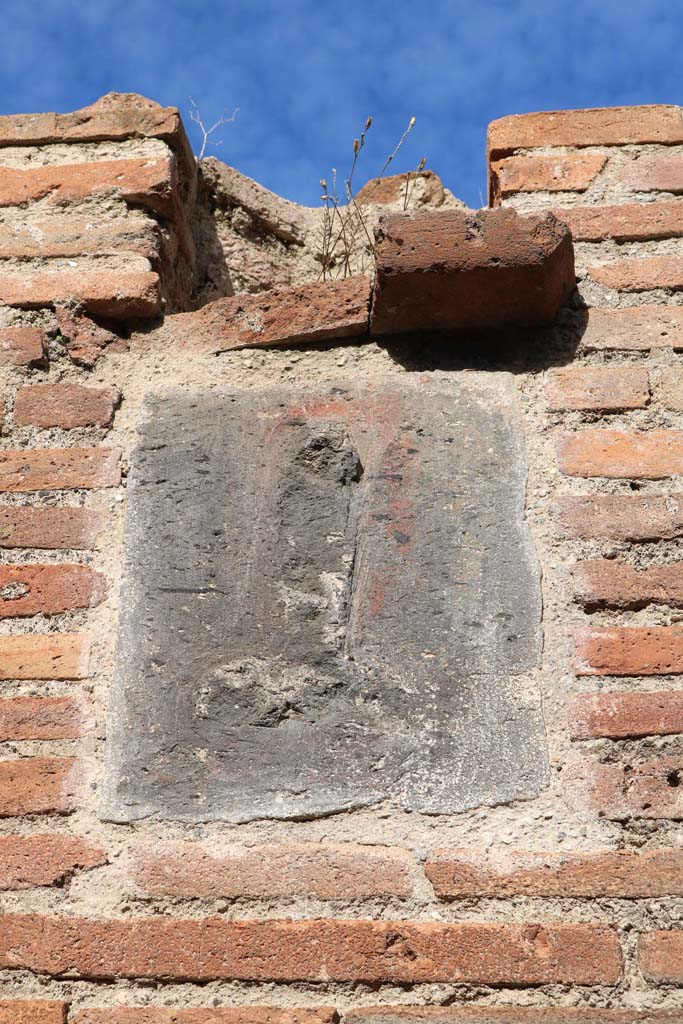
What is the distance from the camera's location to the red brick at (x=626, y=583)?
1900 mm

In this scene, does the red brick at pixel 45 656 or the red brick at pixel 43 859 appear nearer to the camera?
the red brick at pixel 43 859

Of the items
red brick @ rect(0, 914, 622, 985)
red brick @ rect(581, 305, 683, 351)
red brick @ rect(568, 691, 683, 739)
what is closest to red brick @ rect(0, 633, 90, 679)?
red brick @ rect(0, 914, 622, 985)

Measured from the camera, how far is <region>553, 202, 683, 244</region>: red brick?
2.29 metres

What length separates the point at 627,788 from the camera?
5.71 feet

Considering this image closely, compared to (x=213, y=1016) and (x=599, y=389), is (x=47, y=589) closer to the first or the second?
(x=213, y=1016)

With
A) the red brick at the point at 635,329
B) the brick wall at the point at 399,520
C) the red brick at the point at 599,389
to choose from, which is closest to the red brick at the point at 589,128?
the brick wall at the point at 399,520

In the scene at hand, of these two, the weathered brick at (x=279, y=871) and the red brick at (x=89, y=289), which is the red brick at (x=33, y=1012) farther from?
the red brick at (x=89, y=289)

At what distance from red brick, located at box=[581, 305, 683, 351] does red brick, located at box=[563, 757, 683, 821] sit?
0.79 metres

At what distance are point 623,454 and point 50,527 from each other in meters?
0.99

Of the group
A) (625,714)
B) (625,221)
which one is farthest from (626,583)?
(625,221)

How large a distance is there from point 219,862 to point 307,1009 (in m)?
0.24

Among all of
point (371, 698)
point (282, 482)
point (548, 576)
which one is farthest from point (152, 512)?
point (548, 576)

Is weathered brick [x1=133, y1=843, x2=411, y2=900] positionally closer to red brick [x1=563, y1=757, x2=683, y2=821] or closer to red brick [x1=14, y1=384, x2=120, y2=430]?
red brick [x1=563, y1=757, x2=683, y2=821]

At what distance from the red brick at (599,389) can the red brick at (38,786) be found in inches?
40.6
